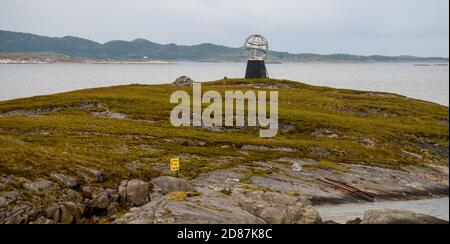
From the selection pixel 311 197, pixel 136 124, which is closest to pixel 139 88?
pixel 136 124

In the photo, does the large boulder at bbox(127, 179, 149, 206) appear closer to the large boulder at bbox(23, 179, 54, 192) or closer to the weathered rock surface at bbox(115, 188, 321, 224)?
the weathered rock surface at bbox(115, 188, 321, 224)

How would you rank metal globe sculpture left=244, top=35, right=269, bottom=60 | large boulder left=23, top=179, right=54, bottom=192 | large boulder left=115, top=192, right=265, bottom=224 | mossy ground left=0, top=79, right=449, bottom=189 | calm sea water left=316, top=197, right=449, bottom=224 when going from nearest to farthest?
large boulder left=115, top=192, right=265, bottom=224, large boulder left=23, top=179, right=54, bottom=192, mossy ground left=0, top=79, right=449, bottom=189, calm sea water left=316, top=197, right=449, bottom=224, metal globe sculpture left=244, top=35, right=269, bottom=60

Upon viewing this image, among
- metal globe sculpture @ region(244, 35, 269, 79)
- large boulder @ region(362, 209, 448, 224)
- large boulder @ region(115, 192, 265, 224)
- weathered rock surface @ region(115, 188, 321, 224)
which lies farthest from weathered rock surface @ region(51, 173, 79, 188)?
metal globe sculpture @ region(244, 35, 269, 79)

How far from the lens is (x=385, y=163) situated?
66750 millimetres

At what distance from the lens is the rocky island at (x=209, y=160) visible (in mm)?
36125

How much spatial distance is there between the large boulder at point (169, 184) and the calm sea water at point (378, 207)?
12360mm

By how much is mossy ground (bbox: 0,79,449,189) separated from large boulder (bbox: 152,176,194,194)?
2.39 metres

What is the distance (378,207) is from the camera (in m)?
52.1

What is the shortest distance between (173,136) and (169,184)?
27847mm

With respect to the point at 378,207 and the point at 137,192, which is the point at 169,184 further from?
the point at 378,207

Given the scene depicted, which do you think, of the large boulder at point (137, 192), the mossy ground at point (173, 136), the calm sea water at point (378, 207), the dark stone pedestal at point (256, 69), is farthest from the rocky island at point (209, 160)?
the dark stone pedestal at point (256, 69)

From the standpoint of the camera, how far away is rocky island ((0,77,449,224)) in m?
36.1
